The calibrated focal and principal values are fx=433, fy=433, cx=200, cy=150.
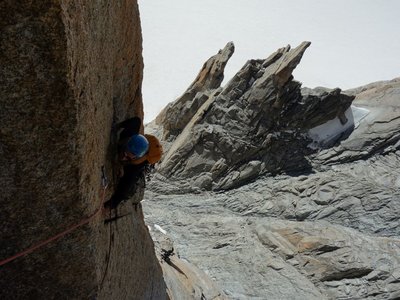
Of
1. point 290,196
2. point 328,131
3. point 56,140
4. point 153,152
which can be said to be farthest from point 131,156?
point 328,131

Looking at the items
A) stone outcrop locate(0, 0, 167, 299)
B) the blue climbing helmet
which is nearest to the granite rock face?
the blue climbing helmet

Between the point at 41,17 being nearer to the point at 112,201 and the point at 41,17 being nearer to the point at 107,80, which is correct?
the point at 107,80

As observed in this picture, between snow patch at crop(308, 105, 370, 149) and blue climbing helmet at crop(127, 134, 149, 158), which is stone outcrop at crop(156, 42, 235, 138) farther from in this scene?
blue climbing helmet at crop(127, 134, 149, 158)

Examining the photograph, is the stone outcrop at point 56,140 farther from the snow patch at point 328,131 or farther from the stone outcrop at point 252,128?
the snow patch at point 328,131

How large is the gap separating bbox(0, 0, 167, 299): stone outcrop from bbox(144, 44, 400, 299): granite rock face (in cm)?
1079

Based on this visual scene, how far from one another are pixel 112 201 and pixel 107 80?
1.93m

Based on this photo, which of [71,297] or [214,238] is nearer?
[71,297]

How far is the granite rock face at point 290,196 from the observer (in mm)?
17641

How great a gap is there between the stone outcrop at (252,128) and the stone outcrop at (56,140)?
1782 centimetres

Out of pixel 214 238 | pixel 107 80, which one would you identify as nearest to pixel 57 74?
pixel 107 80

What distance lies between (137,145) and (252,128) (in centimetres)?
1855

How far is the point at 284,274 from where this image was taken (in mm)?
17781

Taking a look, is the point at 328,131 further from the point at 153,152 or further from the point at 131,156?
the point at 131,156

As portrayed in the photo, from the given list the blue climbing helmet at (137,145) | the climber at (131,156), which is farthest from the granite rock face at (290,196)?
the blue climbing helmet at (137,145)
